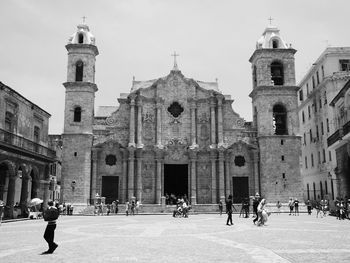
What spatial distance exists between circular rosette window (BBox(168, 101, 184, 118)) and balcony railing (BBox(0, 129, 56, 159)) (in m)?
13.3

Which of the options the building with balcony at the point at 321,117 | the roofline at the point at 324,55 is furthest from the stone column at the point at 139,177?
the roofline at the point at 324,55

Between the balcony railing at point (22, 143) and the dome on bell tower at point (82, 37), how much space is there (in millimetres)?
13389

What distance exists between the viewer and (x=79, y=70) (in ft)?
133

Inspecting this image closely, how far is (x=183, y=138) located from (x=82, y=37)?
1510 centimetres

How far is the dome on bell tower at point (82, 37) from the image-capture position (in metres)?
40.5

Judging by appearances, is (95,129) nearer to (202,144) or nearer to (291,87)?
(202,144)

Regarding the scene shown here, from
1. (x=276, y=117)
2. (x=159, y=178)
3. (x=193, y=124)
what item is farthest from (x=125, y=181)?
(x=276, y=117)

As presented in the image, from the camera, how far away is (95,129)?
131 feet

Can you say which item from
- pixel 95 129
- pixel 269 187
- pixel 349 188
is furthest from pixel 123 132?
pixel 349 188

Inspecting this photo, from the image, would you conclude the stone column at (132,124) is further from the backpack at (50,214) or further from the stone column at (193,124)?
the backpack at (50,214)

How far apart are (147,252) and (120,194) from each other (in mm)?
29095

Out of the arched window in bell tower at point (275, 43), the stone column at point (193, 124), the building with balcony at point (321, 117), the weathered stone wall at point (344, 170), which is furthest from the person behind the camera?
the arched window in bell tower at point (275, 43)

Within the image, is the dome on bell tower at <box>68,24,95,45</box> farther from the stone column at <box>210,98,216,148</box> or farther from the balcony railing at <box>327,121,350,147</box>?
the balcony railing at <box>327,121,350,147</box>

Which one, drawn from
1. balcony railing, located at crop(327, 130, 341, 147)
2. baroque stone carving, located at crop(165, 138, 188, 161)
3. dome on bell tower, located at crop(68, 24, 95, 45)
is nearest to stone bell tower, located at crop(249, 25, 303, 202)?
baroque stone carving, located at crop(165, 138, 188, 161)
